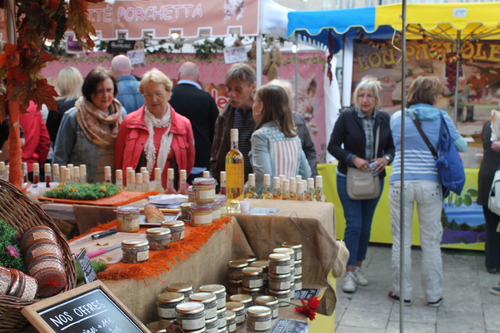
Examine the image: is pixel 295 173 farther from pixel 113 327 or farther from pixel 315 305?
pixel 113 327

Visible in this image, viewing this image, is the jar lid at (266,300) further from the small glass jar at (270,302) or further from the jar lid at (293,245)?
the jar lid at (293,245)

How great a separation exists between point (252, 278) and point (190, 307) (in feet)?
1.86

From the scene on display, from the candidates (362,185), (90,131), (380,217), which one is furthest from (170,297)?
(380,217)

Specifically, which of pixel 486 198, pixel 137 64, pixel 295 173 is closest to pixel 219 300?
pixel 295 173

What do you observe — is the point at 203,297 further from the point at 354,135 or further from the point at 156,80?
the point at 354,135

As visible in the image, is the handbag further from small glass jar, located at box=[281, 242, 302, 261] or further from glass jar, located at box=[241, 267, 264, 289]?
glass jar, located at box=[241, 267, 264, 289]

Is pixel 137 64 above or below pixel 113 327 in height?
above

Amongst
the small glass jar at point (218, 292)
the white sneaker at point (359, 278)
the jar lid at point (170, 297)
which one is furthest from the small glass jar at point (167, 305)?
the white sneaker at point (359, 278)

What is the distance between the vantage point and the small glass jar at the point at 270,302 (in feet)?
6.13

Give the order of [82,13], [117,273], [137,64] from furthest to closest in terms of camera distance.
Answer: [137,64], [82,13], [117,273]

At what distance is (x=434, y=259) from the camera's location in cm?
384

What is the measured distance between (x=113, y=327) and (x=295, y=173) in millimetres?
2202

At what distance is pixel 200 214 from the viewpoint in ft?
6.70

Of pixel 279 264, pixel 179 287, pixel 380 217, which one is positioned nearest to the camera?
pixel 179 287
